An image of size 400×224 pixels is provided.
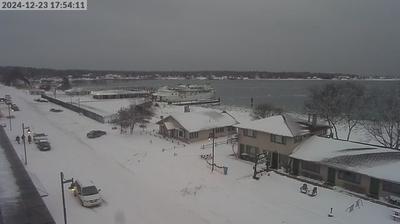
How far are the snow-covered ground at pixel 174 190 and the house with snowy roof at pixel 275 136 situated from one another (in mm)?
1892

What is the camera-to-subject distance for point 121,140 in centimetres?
3934

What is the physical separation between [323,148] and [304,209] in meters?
7.75

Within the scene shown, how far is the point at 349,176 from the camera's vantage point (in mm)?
23594

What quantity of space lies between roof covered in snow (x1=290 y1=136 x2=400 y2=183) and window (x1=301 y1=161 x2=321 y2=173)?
0.73 m

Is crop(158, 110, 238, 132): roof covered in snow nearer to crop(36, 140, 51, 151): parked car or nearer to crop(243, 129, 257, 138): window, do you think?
crop(243, 129, 257, 138): window

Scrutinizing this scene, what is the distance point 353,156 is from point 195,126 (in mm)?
19337

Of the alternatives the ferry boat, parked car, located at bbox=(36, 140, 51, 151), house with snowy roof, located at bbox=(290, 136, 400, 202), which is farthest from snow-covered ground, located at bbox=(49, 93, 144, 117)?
house with snowy roof, located at bbox=(290, 136, 400, 202)

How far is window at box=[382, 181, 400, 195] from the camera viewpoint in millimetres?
21328

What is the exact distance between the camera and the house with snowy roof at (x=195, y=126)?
3903 centimetres

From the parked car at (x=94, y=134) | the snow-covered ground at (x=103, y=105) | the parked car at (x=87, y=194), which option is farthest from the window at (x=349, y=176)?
the snow-covered ground at (x=103, y=105)

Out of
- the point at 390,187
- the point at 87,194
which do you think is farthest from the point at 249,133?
the point at 87,194

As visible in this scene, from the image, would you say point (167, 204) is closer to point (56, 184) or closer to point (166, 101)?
point (56, 184)

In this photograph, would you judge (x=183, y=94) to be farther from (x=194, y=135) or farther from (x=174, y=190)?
(x=174, y=190)

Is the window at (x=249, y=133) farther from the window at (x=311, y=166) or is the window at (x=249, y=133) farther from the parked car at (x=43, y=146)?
the parked car at (x=43, y=146)
